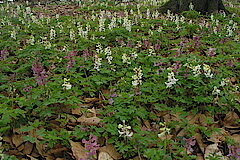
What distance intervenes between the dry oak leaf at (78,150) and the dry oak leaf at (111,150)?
0.24 m

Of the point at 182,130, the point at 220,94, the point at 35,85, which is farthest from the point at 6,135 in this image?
the point at 220,94

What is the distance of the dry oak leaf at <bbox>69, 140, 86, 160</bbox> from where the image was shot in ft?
8.48

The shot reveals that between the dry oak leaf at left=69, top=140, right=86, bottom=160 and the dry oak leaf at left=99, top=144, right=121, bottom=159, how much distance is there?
24 cm

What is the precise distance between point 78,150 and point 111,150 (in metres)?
0.43

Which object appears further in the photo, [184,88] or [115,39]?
[115,39]

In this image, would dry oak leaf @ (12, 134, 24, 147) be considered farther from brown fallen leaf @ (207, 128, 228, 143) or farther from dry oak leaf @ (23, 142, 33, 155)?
brown fallen leaf @ (207, 128, 228, 143)

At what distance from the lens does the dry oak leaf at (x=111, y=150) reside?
269 centimetres

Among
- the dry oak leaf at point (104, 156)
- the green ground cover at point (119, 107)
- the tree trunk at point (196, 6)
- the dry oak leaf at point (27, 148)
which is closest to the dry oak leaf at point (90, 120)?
the green ground cover at point (119, 107)

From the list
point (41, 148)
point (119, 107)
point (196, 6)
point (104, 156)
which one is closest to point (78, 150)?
point (104, 156)

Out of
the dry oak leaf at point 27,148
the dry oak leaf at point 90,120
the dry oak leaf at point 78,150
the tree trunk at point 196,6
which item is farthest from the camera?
the tree trunk at point 196,6

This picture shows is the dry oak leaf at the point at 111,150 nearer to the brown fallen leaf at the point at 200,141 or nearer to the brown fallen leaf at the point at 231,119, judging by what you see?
the brown fallen leaf at the point at 200,141

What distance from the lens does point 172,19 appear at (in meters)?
7.51

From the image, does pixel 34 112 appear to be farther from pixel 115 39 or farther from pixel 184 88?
pixel 115 39

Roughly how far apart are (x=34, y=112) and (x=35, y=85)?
1.89ft
